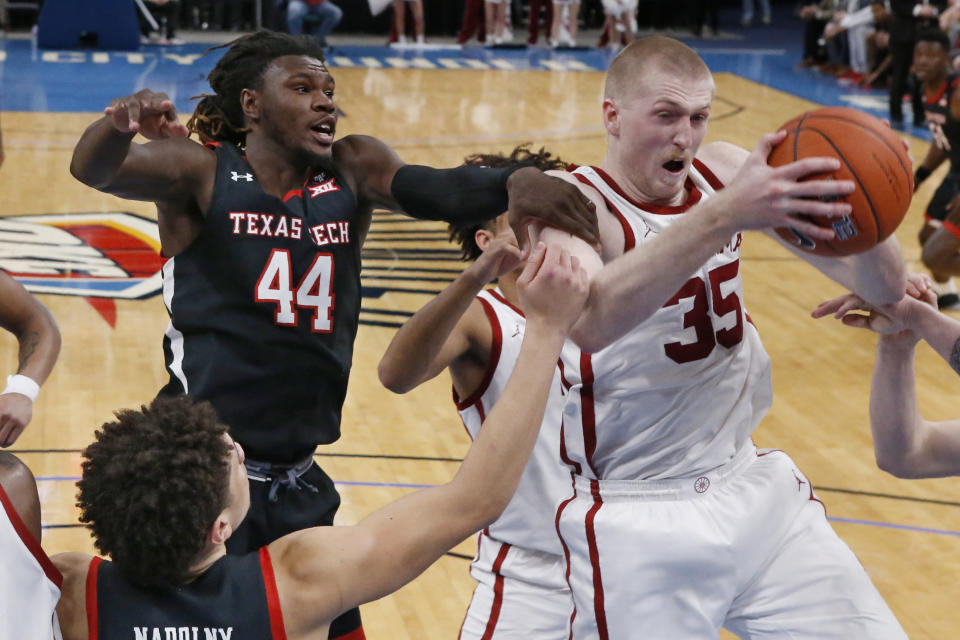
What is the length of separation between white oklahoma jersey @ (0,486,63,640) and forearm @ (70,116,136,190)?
1091 mm

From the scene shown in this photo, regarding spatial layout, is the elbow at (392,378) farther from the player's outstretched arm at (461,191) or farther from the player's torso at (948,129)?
the player's torso at (948,129)

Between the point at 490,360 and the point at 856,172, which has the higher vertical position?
the point at 856,172

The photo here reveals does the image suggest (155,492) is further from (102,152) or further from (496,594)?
(496,594)

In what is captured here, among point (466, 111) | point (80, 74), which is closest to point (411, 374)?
point (466, 111)

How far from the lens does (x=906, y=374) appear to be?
12.0ft

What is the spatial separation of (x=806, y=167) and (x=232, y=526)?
143 cm

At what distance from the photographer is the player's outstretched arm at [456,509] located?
2.66m

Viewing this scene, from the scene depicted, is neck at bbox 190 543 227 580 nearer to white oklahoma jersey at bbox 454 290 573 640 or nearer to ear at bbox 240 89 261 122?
white oklahoma jersey at bbox 454 290 573 640

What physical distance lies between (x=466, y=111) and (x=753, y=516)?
41.1ft

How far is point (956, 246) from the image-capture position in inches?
293

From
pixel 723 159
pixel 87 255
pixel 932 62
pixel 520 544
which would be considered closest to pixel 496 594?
pixel 520 544

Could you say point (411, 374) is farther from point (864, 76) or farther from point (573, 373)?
point (864, 76)

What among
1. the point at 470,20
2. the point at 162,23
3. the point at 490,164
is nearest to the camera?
the point at 490,164

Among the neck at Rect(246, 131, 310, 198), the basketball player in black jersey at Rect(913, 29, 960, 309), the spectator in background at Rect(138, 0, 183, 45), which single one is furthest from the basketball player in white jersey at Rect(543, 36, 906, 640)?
the spectator in background at Rect(138, 0, 183, 45)
